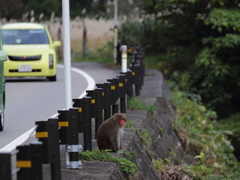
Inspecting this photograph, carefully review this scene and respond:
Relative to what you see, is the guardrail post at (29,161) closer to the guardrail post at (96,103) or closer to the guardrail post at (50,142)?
the guardrail post at (50,142)

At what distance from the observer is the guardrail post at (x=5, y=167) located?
12.6 ft

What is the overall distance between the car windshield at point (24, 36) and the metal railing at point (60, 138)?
8589mm

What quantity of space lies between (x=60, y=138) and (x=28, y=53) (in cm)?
1123

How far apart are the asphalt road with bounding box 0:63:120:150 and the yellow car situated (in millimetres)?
343

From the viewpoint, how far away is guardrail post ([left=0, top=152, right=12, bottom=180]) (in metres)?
3.85

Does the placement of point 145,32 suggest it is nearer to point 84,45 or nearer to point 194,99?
point 84,45

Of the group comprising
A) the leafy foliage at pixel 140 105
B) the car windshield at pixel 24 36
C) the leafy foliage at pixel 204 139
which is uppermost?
the car windshield at pixel 24 36

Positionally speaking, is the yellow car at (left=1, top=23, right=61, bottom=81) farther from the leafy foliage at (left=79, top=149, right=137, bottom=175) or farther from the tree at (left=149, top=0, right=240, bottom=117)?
the leafy foliage at (left=79, top=149, right=137, bottom=175)

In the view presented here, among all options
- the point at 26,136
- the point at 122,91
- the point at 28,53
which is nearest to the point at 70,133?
the point at 26,136

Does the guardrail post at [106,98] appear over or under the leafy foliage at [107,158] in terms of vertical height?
over

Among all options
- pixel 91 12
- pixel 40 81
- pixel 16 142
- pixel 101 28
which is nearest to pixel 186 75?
pixel 40 81

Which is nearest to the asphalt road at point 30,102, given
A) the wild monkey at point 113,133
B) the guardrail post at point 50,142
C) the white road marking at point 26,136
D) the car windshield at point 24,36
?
the white road marking at point 26,136

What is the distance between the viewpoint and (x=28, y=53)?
54.3 feet

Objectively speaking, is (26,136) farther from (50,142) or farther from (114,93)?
(50,142)
